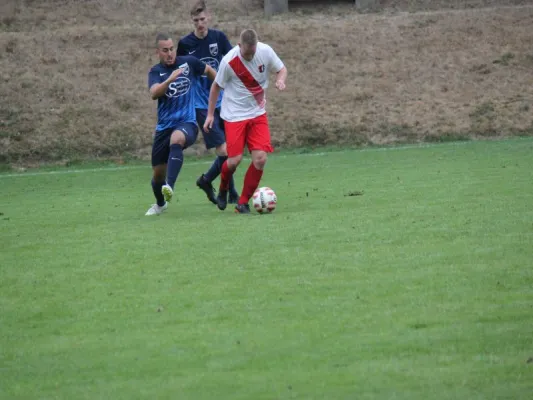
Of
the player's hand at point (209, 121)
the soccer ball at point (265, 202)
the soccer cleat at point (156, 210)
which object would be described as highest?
the player's hand at point (209, 121)

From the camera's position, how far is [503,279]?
6.93 metres

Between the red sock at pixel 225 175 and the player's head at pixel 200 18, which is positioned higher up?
the player's head at pixel 200 18

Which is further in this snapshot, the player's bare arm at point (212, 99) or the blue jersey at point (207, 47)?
the blue jersey at point (207, 47)

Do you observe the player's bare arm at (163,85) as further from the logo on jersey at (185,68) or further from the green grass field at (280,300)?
the green grass field at (280,300)

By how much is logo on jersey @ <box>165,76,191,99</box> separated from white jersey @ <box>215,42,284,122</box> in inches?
22.3

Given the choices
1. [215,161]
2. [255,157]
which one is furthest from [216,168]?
[255,157]

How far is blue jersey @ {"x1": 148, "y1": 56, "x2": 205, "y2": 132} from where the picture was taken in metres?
12.0

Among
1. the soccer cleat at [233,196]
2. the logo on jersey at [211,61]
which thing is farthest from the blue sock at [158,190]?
the logo on jersey at [211,61]

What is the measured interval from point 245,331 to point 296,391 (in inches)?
44.9

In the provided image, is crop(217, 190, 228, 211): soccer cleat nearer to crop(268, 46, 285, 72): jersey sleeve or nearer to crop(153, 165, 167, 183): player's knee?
crop(153, 165, 167, 183): player's knee

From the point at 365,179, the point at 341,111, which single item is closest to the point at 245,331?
the point at 365,179

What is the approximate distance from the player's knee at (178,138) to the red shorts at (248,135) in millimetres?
553

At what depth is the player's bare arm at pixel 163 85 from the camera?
37.3 feet

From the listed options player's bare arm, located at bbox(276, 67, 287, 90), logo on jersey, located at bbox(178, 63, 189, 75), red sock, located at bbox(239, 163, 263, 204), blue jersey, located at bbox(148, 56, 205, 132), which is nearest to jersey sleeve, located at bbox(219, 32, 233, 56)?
blue jersey, located at bbox(148, 56, 205, 132)
